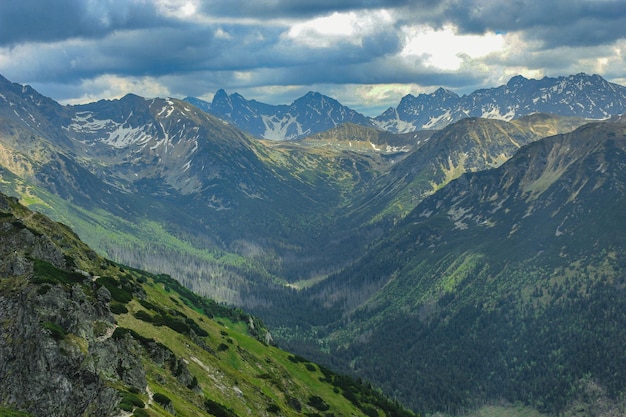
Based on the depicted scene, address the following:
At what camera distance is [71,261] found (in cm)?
12094

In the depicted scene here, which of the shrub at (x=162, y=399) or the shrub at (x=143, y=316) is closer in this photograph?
the shrub at (x=162, y=399)

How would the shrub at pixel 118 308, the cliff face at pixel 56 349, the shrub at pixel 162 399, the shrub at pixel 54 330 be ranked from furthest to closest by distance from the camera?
1. the shrub at pixel 118 308
2. the shrub at pixel 162 399
3. the shrub at pixel 54 330
4. the cliff face at pixel 56 349

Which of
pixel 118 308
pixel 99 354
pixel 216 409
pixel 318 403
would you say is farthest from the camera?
pixel 318 403

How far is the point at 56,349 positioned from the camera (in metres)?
70.8

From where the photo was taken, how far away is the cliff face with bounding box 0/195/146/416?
6688cm

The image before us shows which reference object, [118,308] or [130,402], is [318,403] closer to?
[118,308]

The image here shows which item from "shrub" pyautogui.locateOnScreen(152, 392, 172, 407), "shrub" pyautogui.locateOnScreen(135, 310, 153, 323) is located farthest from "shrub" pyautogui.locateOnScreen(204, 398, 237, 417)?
"shrub" pyautogui.locateOnScreen(135, 310, 153, 323)

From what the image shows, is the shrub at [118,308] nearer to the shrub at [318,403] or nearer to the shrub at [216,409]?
the shrub at [216,409]

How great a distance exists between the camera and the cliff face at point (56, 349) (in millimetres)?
66875

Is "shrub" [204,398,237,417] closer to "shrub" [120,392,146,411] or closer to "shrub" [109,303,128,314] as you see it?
"shrub" [120,392,146,411]

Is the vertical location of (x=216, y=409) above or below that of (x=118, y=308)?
below

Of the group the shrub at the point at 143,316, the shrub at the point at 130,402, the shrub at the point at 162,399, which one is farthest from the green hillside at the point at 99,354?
the shrub at the point at 143,316

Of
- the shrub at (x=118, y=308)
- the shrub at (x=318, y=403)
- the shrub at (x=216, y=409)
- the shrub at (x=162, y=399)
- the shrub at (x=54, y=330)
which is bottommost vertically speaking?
the shrub at (x=318, y=403)

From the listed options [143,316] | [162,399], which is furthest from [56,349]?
[143,316]
